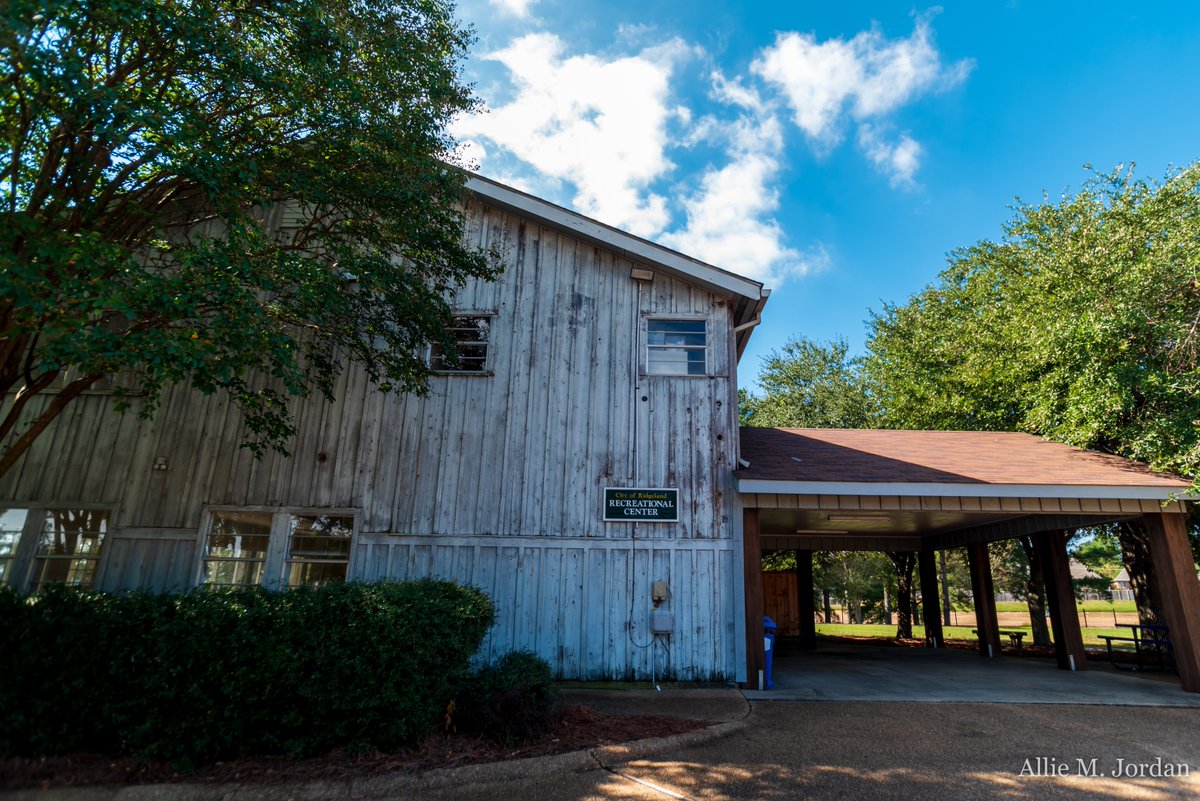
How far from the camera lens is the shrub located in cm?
518

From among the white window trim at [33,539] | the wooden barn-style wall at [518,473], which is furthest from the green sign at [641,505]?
the white window trim at [33,539]

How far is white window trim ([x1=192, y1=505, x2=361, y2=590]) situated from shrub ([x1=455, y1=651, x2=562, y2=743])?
161 inches

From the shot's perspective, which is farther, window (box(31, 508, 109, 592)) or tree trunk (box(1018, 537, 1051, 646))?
tree trunk (box(1018, 537, 1051, 646))

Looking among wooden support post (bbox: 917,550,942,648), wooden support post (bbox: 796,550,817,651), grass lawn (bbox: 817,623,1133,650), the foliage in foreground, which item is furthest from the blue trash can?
grass lawn (bbox: 817,623,1133,650)

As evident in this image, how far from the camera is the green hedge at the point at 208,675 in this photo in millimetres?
4574

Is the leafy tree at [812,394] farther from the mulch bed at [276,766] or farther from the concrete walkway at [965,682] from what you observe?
the mulch bed at [276,766]

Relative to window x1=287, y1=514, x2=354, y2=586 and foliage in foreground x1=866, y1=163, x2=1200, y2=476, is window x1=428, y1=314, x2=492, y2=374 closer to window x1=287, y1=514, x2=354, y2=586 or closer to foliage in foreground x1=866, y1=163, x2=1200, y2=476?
window x1=287, y1=514, x2=354, y2=586

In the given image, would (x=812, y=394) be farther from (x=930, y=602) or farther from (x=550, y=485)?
(x=550, y=485)

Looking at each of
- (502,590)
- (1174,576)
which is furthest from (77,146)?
(1174,576)

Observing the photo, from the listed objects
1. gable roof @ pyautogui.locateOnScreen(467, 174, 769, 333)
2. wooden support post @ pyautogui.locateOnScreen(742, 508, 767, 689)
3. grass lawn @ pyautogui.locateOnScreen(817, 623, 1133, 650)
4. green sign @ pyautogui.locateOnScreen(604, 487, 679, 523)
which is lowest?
grass lawn @ pyautogui.locateOnScreen(817, 623, 1133, 650)

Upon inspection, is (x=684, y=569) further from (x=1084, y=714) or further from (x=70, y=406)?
(x=70, y=406)

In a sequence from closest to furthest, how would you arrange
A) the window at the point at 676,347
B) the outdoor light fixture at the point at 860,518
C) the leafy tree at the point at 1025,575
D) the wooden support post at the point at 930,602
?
the window at the point at 676,347 < the outdoor light fixture at the point at 860,518 < the wooden support post at the point at 930,602 < the leafy tree at the point at 1025,575

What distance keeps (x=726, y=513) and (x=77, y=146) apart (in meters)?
8.86

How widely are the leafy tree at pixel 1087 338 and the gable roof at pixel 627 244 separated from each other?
6.91 metres
